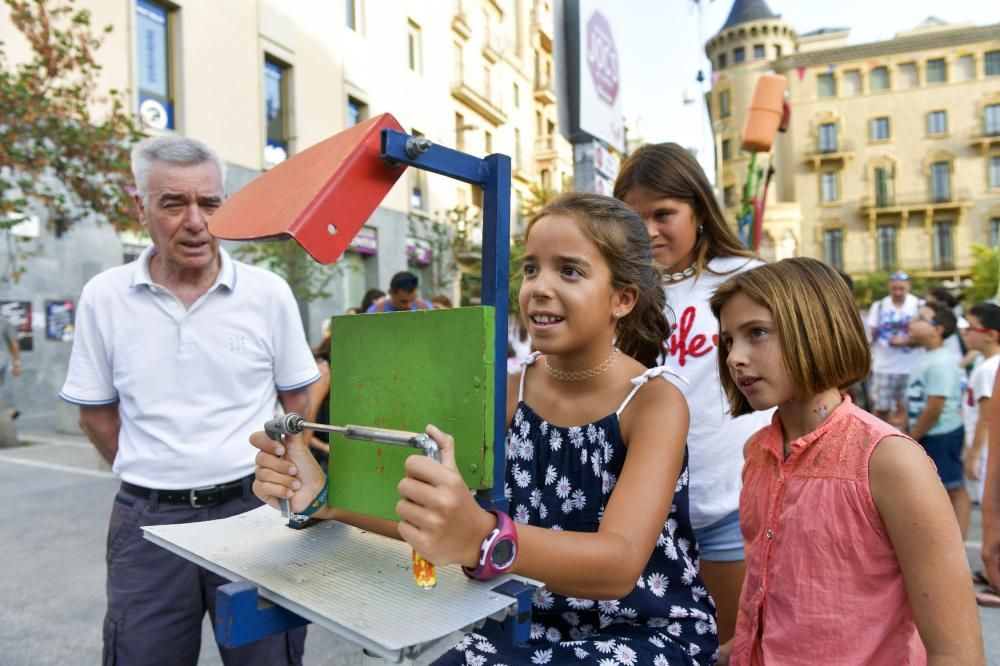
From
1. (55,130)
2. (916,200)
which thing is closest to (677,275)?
(55,130)

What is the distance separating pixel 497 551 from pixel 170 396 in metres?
1.54

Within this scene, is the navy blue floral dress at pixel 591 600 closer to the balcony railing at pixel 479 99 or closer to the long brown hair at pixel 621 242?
the long brown hair at pixel 621 242

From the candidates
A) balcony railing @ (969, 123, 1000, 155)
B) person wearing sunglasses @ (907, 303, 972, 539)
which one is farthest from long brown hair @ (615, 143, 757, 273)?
balcony railing @ (969, 123, 1000, 155)

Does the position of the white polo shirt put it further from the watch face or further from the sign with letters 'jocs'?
the sign with letters 'jocs'

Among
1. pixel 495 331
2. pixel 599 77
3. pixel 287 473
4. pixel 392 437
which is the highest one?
pixel 599 77

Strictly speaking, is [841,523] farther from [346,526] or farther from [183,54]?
[183,54]

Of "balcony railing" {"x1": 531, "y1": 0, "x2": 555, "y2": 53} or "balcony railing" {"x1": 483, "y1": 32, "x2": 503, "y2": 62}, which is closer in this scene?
"balcony railing" {"x1": 483, "y1": 32, "x2": 503, "y2": 62}

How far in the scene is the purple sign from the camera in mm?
4902

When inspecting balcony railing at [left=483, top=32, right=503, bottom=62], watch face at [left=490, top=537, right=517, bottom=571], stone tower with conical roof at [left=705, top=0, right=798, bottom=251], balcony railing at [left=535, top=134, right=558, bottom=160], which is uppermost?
stone tower with conical roof at [left=705, top=0, right=798, bottom=251]

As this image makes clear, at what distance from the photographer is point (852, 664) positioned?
4.44ft

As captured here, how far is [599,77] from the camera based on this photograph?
16.8 feet

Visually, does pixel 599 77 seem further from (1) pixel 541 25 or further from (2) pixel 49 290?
(1) pixel 541 25

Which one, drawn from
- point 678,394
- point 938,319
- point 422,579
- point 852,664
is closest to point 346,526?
point 422,579

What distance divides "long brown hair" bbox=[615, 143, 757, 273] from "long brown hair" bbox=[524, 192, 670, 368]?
55 centimetres
